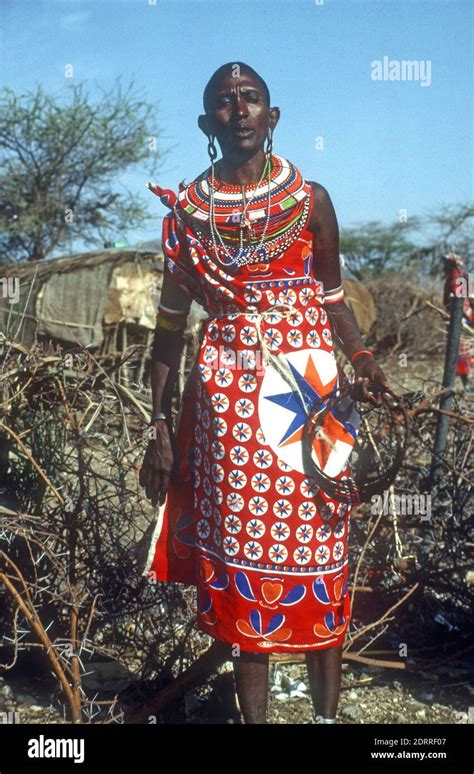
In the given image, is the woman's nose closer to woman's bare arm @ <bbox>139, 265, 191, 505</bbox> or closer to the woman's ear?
the woman's ear

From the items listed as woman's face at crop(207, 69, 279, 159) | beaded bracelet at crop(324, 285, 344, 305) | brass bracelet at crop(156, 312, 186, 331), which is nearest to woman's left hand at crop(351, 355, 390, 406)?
beaded bracelet at crop(324, 285, 344, 305)

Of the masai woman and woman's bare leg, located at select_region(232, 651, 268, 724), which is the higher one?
the masai woman

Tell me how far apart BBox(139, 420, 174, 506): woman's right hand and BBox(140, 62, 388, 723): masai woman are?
0.47 feet

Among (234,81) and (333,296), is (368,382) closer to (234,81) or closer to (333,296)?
(333,296)

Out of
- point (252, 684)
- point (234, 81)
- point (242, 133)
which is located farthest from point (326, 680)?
point (234, 81)

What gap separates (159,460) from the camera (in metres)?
2.65

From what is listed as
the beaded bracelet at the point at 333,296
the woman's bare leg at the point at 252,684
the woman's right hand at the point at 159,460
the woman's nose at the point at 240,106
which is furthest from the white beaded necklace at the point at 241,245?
the woman's bare leg at the point at 252,684

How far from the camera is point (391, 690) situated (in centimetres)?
319

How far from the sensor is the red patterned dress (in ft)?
8.04

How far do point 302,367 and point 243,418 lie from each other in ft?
0.73

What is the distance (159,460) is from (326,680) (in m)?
0.82

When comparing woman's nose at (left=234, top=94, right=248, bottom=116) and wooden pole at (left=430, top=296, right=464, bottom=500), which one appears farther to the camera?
wooden pole at (left=430, top=296, right=464, bottom=500)

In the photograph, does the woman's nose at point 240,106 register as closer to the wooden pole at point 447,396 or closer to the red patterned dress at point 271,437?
the red patterned dress at point 271,437
